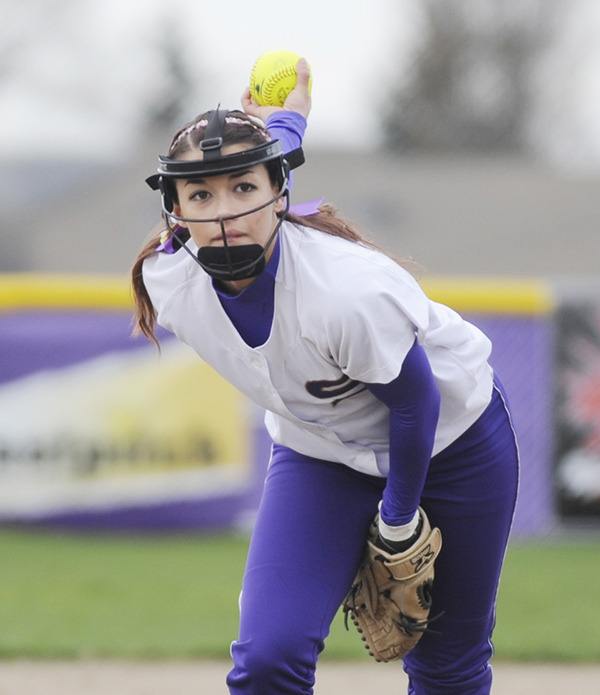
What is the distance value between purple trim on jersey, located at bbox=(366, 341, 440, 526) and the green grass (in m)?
2.92

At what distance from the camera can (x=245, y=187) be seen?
10.2ft

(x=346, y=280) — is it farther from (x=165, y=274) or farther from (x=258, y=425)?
(x=258, y=425)

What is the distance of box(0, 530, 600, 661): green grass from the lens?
6.11m

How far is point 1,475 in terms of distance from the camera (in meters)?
9.44

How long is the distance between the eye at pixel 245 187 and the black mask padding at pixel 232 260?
0.12 metres

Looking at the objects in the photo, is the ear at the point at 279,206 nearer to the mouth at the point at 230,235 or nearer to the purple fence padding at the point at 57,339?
the mouth at the point at 230,235

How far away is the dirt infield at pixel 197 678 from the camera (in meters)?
5.32

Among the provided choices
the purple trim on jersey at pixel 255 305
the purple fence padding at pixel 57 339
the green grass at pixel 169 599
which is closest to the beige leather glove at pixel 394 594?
the purple trim on jersey at pixel 255 305

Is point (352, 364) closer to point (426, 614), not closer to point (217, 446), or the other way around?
point (426, 614)

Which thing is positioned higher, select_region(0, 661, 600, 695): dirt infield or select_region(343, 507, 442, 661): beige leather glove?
select_region(343, 507, 442, 661): beige leather glove

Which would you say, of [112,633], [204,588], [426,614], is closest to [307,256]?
[426,614]

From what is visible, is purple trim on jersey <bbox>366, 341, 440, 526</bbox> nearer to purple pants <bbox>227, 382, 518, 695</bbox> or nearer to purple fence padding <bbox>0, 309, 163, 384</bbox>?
purple pants <bbox>227, 382, 518, 695</bbox>

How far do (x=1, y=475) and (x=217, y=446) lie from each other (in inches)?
58.1

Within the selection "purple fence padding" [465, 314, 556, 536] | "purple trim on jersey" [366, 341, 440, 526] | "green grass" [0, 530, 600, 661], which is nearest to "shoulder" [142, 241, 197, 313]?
"purple trim on jersey" [366, 341, 440, 526]
